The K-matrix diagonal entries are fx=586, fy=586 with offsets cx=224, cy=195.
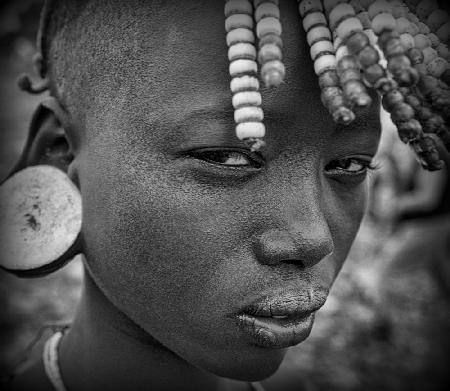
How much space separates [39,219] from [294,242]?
0.65m

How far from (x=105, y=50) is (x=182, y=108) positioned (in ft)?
0.81

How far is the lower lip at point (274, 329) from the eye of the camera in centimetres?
124

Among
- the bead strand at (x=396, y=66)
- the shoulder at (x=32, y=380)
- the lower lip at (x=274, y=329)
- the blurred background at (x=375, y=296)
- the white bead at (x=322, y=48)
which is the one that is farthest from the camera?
the blurred background at (x=375, y=296)

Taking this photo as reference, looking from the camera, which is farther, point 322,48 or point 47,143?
point 47,143

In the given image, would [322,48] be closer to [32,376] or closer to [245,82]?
[245,82]

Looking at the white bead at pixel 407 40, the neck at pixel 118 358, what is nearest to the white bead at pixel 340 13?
the white bead at pixel 407 40

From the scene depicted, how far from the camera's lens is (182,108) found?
120 cm

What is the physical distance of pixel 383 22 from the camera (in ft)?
3.62

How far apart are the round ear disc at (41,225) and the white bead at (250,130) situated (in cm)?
51

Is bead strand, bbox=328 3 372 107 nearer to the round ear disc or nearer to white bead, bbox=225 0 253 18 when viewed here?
white bead, bbox=225 0 253 18

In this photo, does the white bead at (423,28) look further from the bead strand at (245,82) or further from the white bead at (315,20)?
the bead strand at (245,82)

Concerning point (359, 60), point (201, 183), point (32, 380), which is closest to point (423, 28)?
point (359, 60)

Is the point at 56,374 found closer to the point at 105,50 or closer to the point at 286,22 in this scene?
the point at 105,50

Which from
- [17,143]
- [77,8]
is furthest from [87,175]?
[17,143]
